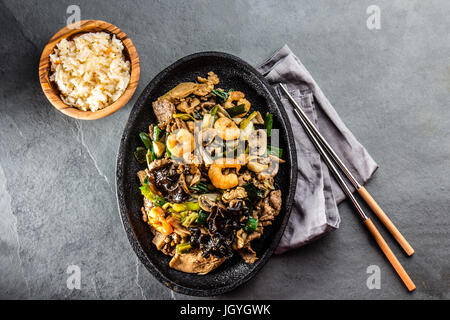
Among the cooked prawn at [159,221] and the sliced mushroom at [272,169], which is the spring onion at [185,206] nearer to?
the cooked prawn at [159,221]

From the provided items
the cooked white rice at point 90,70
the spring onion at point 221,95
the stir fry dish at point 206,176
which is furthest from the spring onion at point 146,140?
the spring onion at point 221,95

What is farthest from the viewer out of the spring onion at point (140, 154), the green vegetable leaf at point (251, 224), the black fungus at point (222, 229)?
the spring onion at point (140, 154)

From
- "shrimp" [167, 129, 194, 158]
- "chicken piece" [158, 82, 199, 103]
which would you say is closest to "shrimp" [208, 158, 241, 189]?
"shrimp" [167, 129, 194, 158]

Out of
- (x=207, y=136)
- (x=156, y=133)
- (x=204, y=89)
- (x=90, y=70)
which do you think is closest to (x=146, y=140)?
(x=156, y=133)

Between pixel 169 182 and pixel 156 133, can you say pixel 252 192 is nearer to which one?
pixel 169 182
